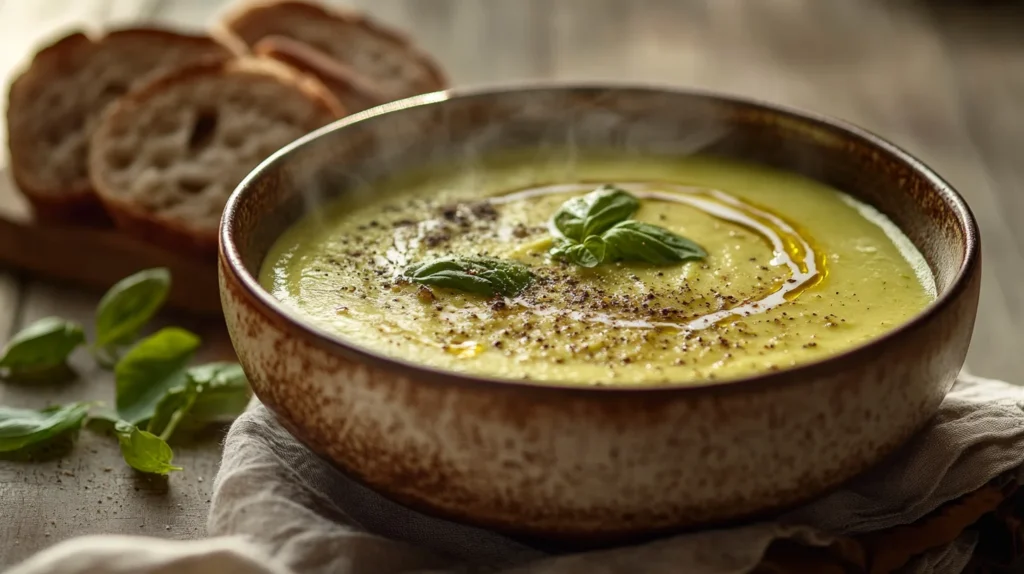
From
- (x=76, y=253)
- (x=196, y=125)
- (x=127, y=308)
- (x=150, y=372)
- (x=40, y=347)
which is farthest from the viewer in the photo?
(x=196, y=125)

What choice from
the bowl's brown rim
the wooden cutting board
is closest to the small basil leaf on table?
the bowl's brown rim

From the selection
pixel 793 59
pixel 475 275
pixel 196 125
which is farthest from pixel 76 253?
pixel 793 59

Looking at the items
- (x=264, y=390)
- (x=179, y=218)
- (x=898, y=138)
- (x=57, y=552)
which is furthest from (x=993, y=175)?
(x=57, y=552)

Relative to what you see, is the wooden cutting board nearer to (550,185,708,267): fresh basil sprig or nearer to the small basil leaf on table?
the small basil leaf on table

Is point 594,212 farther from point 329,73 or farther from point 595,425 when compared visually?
point 329,73

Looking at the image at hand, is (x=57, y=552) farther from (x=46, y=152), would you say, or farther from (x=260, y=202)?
(x=46, y=152)

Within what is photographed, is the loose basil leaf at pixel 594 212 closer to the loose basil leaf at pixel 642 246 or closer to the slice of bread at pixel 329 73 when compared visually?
the loose basil leaf at pixel 642 246

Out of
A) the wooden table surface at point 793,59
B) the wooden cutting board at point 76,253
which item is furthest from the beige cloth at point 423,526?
the wooden cutting board at point 76,253
